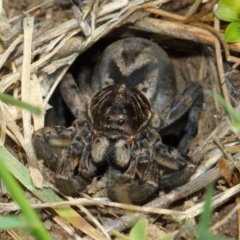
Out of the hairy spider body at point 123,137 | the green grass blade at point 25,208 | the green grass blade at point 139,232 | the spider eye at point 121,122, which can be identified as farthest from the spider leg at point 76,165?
the green grass blade at point 25,208

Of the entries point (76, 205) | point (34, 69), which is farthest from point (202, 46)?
point (76, 205)

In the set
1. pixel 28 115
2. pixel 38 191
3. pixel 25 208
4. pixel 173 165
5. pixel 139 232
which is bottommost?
pixel 173 165

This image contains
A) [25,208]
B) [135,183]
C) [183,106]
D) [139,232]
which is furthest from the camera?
[183,106]

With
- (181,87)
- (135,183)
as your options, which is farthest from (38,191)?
(181,87)

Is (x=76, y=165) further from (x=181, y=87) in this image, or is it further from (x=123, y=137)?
(x=181, y=87)

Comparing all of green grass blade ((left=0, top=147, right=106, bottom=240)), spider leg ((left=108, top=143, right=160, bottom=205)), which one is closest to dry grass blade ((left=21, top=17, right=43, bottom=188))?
green grass blade ((left=0, top=147, right=106, bottom=240))

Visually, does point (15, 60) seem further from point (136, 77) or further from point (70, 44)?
point (136, 77)

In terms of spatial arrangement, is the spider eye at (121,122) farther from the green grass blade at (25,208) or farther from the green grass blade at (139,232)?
the green grass blade at (25,208)
